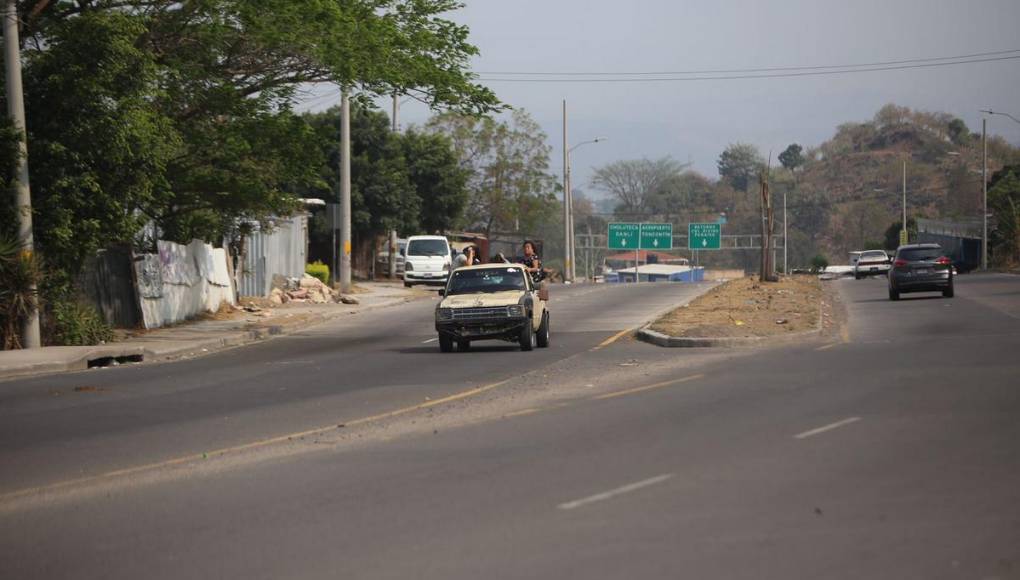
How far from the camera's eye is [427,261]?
5466cm

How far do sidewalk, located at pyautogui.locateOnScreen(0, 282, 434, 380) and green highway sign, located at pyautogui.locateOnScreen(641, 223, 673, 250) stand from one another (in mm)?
47859

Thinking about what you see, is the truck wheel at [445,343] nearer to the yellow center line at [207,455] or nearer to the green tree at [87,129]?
the green tree at [87,129]

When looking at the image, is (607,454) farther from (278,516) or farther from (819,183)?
(819,183)

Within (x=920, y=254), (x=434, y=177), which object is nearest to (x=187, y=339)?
(x=920, y=254)

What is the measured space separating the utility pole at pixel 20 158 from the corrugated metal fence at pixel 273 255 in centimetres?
1251

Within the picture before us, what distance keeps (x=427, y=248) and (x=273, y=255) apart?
40.6ft

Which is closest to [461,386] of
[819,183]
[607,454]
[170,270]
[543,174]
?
[607,454]

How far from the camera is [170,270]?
105ft

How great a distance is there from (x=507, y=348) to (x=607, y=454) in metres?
13.7

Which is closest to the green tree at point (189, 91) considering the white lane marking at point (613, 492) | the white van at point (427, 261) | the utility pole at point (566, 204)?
the white lane marking at point (613, 492)

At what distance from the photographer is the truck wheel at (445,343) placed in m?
23.8

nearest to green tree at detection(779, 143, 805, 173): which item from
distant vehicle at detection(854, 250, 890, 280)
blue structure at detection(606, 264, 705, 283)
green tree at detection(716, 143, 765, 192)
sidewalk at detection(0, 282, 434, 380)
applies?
green tree at detection(716, 143, 765, 192)

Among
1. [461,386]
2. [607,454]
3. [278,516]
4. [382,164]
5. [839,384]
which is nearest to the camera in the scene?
[278,516]

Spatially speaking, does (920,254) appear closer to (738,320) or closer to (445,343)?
(738,320)
